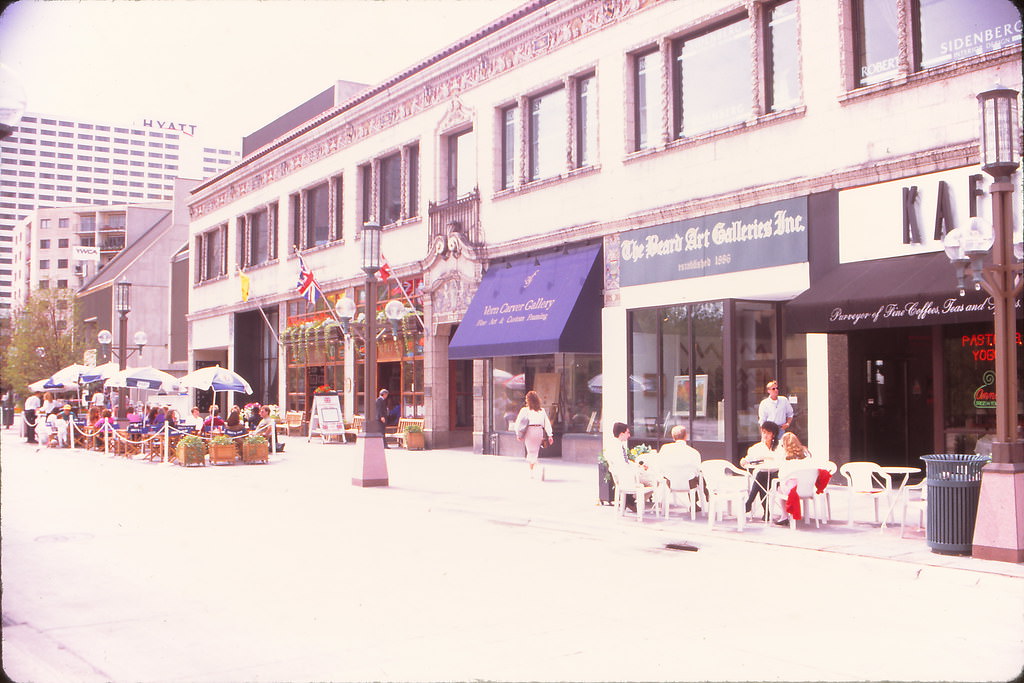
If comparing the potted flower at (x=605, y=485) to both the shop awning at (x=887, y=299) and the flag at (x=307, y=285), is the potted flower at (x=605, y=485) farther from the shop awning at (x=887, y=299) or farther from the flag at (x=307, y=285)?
the flag at (x=307, y=285)

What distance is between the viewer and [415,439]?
27531 millimetres

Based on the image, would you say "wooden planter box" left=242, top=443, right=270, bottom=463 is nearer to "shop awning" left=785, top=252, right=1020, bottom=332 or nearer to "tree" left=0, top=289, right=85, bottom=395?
"shop awning" left=785, top=252, right=1020, bottom=332

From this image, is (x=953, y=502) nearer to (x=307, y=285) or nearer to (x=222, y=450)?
(x=222, y=450)

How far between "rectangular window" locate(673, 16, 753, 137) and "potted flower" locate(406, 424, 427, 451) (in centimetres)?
1204

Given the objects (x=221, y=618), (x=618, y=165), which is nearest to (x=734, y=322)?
(x=618, y=165)

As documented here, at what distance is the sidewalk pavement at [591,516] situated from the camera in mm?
9805

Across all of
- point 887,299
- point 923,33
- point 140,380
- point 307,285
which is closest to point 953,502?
point 887,299

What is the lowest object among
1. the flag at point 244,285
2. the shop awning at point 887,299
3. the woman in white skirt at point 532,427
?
the woman in white skirt at point 532,427

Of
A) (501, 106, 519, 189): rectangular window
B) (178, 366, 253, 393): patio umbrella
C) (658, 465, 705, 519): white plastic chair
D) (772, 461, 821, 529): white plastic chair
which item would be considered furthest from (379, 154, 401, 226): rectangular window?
(772, 461, 821, 529): white plastic chair

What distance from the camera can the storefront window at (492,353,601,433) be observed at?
22.5 metres

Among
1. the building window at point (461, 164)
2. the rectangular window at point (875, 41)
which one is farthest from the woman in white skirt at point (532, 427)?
the building window at point (461, 164)

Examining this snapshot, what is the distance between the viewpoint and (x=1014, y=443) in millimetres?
9469

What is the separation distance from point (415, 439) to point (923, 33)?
1729 centimetres

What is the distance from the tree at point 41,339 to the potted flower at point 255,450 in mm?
40841
